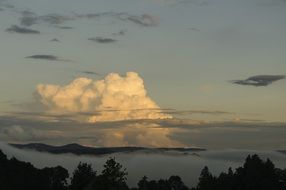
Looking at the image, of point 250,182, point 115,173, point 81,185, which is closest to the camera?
point 115,173

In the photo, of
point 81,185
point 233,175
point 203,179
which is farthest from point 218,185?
point 81,185

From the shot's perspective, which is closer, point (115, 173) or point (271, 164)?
point (115, 173)

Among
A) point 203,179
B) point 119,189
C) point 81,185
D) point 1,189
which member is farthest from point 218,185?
point 1,189

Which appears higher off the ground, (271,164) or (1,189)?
(271,164)

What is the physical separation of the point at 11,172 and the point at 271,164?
80653mm

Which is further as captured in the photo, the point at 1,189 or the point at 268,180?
the point at 268,180

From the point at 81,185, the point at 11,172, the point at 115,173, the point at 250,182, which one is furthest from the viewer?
the point at 11,172

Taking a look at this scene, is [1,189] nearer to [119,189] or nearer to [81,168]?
[81,168]

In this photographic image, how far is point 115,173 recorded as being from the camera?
4995 inches

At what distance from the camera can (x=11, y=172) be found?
197m

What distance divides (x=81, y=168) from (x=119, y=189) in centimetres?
3885

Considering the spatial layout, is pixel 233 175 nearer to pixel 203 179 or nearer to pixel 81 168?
pixel 203 179

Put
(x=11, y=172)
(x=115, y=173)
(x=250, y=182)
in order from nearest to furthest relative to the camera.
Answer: (x=115, y=173) → (x=250, y=182) → (x=11, y=172)

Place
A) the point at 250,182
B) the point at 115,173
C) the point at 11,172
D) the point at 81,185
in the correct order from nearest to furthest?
the point at 115,173
the point at 81,185
the point at 250,182
the point at 11,172
